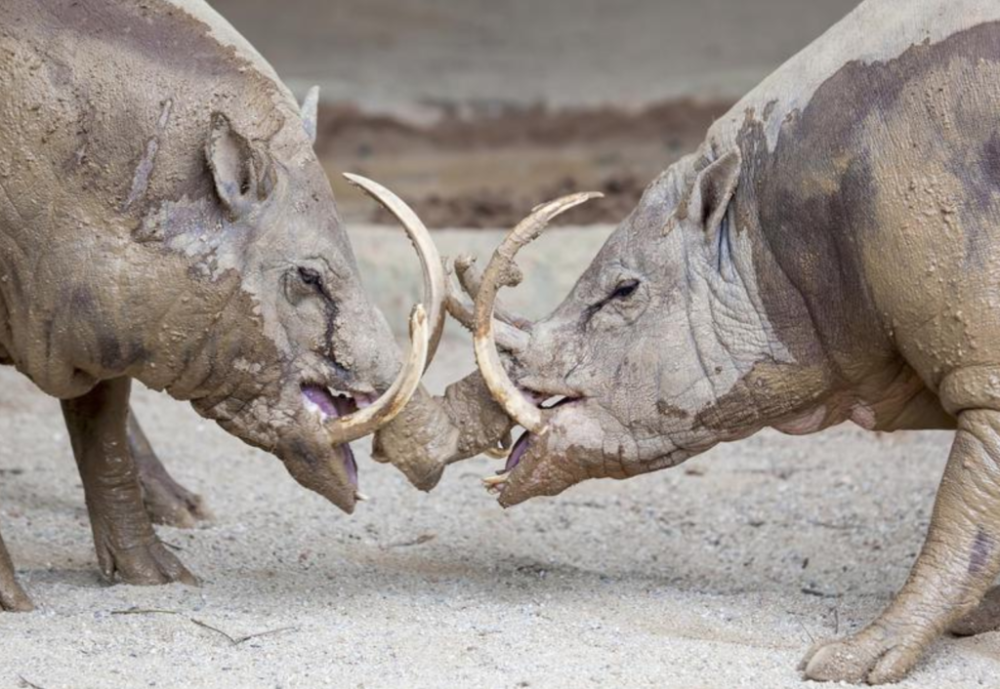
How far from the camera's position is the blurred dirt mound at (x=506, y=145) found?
11148 mm

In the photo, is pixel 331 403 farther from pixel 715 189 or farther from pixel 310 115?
pixel 715 189

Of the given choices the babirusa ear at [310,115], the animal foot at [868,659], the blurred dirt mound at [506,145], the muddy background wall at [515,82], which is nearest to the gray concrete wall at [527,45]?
the muddy background wall at [515,82]

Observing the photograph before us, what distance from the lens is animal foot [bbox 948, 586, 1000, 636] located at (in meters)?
5.25

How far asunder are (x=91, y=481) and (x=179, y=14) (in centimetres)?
152

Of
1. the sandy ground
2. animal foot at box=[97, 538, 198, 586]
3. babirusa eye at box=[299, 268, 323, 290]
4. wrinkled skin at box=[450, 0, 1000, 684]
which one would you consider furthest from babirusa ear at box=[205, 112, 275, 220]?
animal foot at box=[97, 538, 198, 586]

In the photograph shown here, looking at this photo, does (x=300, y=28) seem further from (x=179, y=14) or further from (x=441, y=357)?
(x=179, y=14)

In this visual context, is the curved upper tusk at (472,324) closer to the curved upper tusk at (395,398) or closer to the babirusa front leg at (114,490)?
the curved upper tusk at (395,398)

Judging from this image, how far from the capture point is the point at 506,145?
12117 millimetres

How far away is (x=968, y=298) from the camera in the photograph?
4828 millimetres

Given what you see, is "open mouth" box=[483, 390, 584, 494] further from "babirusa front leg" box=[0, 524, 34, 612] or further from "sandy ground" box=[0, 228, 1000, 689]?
"babirusa front leg" box=[0, 524, 34, 612]

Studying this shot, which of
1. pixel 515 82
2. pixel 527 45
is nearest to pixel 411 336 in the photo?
pixel 515 82

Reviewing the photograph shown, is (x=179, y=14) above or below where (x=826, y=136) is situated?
above

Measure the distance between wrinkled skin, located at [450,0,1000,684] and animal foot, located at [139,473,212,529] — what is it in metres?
1.60

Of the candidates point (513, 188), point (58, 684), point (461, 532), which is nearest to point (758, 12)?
point (513, 188)
